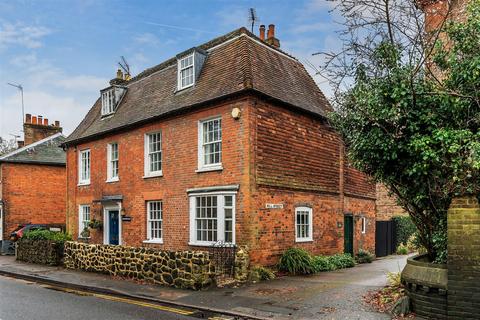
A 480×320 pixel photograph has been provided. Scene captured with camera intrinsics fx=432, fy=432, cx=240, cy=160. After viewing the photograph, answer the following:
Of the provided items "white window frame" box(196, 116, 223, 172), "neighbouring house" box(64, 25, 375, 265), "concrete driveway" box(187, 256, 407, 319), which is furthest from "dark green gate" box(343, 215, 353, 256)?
"white window frame" box(196, 116, 223, 172)

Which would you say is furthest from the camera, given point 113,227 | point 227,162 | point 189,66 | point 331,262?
point 113,227

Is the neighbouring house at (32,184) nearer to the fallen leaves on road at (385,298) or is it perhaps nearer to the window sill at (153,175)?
the window sill at (153,175)

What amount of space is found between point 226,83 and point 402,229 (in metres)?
15.9

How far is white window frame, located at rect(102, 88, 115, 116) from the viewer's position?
22.1m

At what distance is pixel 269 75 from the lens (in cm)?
1656

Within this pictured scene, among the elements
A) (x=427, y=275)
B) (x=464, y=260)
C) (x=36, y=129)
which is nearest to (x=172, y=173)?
(x=427, y=275)

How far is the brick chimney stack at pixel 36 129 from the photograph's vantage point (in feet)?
105

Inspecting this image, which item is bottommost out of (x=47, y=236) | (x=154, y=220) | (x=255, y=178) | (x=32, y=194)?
(x=47, y=236)

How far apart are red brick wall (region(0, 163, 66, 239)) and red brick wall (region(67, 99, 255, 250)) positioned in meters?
8.91

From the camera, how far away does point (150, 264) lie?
1360cm

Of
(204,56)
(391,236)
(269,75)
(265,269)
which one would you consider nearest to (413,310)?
(265,269)

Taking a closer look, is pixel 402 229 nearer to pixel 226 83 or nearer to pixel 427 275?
pixel 226 83

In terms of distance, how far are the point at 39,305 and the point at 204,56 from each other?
11397 millimetres

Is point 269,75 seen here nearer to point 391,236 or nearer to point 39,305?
point 39,305
